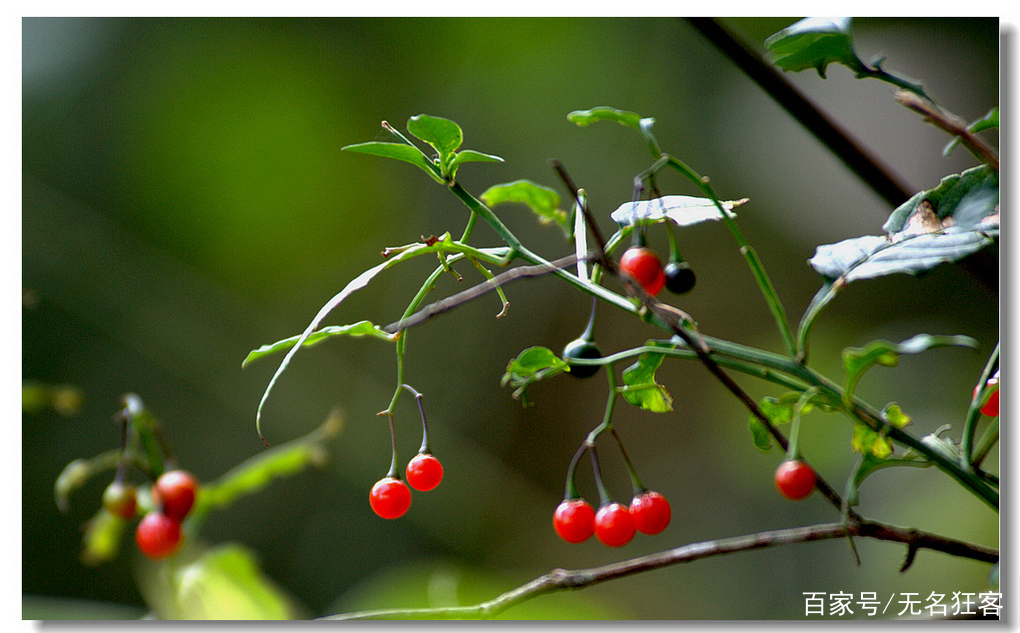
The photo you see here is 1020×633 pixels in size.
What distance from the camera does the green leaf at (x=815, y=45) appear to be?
13.5 inches

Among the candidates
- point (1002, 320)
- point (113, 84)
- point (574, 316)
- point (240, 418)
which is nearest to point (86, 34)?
point (113, 84)

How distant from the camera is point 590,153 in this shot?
1.41 meters

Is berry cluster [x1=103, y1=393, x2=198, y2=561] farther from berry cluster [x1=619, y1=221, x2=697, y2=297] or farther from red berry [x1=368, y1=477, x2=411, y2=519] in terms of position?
berry cluster [x1=619, y1=221, x2=697, y2=297]

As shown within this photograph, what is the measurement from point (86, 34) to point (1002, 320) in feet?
4.30

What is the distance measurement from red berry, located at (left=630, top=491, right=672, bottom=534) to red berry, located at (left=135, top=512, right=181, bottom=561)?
1.44ft

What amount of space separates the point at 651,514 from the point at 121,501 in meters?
0.51

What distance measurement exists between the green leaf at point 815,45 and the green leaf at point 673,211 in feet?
0.24

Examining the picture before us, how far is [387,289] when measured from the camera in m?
1.43

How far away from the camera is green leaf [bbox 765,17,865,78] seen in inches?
13.5

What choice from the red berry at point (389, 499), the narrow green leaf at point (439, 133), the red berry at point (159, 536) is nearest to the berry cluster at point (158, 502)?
the red berry at point (159, 536)

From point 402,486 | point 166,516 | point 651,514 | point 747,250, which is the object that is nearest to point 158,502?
point 166,516

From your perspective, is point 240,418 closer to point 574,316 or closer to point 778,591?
point 574,316

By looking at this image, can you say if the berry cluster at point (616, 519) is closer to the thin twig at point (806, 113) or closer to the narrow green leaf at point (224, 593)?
the thin twig at point (806, 113)

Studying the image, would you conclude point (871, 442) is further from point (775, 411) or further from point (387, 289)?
point (387, 289)
